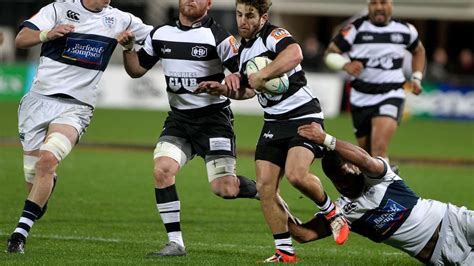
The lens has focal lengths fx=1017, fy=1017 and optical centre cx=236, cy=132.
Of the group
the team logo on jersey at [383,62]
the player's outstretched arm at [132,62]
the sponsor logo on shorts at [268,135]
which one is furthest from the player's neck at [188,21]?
the team logo on jersey at [383,62]

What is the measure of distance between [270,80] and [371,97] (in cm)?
527

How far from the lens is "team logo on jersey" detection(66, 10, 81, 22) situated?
983 cm

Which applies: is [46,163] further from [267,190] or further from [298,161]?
[298,161]

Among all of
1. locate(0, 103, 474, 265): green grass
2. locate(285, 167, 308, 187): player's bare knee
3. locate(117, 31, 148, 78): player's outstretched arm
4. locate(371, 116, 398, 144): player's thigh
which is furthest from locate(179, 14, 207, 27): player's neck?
locate(371, 116, 398, 144): player's thigh

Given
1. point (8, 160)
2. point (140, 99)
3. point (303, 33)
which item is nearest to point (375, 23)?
point (8, 160)

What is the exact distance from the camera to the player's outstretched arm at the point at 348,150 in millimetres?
8242

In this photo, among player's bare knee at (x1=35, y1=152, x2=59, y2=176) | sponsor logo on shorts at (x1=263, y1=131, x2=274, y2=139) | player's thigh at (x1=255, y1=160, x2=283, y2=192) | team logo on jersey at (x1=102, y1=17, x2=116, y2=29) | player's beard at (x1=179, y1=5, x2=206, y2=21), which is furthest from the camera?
team logo on jersey at (x1=102, y1=17, x2=116, y2=29)

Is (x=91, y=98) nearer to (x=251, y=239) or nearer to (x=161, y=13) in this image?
(x=251, y=239)

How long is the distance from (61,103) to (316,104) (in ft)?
8.17

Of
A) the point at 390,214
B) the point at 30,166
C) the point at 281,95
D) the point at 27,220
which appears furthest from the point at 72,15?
the point at 390,214

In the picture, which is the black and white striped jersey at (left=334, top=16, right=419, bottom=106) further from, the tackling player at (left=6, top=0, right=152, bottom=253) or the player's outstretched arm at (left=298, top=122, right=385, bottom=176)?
the player's outstretched arm at (left=298, top=122, right=385, bottom=176)

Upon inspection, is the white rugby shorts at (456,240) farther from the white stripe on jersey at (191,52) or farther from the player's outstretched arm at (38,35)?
the player's outstretched arm at (38,35)

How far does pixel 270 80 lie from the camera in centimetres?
866

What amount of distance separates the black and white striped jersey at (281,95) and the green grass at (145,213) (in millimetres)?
1304
